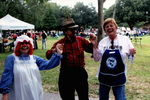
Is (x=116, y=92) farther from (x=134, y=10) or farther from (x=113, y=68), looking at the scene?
(x=134, y=10)

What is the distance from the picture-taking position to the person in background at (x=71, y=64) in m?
2.74

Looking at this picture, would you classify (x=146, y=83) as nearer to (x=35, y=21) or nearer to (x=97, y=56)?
(x=97, y=56)

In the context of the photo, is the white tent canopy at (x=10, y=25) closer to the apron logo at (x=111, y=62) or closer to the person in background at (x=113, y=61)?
the person in background at (x=113, y=61)

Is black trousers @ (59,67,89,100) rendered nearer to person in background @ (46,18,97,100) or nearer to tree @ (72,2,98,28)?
person in background @ (46,18,97,100)

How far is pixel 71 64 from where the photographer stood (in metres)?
2.73

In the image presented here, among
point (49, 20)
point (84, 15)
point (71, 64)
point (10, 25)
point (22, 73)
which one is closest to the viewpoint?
point (22, 73)

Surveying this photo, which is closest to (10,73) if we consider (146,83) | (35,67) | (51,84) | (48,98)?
(35,67)

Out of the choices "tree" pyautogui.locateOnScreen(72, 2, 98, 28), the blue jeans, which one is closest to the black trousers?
the blue jeans

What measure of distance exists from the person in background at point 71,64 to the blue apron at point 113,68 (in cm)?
37

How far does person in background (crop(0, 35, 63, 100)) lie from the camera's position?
7.79ft

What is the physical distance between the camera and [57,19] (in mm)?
57750

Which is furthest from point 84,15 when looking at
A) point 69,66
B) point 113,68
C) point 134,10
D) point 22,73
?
point 22,73

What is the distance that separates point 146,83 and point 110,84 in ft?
11.3

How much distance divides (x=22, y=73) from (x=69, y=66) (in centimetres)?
75
